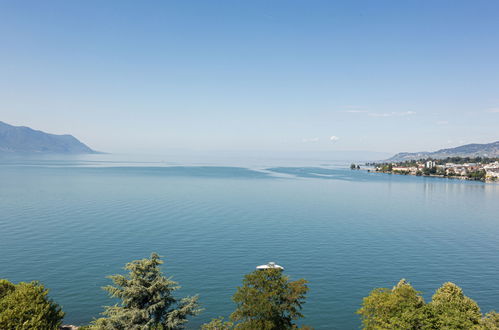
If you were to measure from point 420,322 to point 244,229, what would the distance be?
42.9 meters

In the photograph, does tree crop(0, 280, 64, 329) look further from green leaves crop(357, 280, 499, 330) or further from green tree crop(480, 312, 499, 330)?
green tree crop(480, 312, 499, 330)

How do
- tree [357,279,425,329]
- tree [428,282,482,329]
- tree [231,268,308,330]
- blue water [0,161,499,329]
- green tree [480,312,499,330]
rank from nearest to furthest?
1. tree [428,282,482,329]
2. tree [357,279,425,329]
3. tree [231,268,308,330]
4. green tree [480,312,499,330]
5. blue water [0,161,499,329]

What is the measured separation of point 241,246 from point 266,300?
99.1 feet

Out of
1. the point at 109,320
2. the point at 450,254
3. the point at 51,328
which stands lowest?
the point at 450,254

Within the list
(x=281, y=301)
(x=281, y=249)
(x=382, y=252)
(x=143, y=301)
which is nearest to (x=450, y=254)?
(x=382, y=252)

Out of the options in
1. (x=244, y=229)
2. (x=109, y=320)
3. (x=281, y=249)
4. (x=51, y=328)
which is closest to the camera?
(x=109, y=320)

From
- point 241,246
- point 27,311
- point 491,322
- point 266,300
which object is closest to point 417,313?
point 491,322

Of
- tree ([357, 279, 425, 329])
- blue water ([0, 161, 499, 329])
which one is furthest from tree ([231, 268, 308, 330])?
blue water ([0, 161, 499, 329])

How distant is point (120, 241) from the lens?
162 ft

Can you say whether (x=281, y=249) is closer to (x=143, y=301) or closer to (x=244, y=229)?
(x=244, y=229)

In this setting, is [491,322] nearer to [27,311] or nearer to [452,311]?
[452,311]

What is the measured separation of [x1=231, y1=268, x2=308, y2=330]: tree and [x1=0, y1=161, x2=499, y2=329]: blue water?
1039 cm

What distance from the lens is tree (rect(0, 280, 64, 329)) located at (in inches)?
734

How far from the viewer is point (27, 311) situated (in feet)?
64.4
